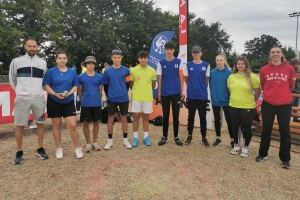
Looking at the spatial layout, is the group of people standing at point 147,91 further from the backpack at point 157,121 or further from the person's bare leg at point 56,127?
the backpack at point 157,121

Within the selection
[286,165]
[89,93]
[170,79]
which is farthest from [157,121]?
[286,165]

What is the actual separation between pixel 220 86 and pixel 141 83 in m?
1.50

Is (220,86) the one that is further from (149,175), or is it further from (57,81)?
(57,81)

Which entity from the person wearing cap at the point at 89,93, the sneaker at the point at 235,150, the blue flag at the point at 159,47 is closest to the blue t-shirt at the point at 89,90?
the person wearing cap at the point at 89,93

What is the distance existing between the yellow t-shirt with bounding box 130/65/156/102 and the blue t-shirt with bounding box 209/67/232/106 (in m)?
1.24

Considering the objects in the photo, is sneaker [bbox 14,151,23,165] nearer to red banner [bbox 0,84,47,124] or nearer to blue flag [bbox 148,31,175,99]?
red banner [bbox 0,84,47,124]

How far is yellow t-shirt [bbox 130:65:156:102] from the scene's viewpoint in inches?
187

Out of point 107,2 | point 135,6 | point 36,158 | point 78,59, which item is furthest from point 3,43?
point 36,158

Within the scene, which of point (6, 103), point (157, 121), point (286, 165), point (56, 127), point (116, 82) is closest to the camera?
point (286, 165)

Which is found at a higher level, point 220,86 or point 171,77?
point 171,77

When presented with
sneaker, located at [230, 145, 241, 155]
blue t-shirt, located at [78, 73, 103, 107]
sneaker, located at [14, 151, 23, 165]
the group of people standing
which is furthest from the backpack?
sneaker, located at [14, 151, 23, 165]

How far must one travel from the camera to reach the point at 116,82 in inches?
179

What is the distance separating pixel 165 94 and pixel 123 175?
190 cm

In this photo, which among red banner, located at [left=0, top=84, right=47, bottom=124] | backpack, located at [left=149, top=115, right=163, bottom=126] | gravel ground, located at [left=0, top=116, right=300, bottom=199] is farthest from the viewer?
backpack, located at [left=149, top=115, right=163, bottom=126]
